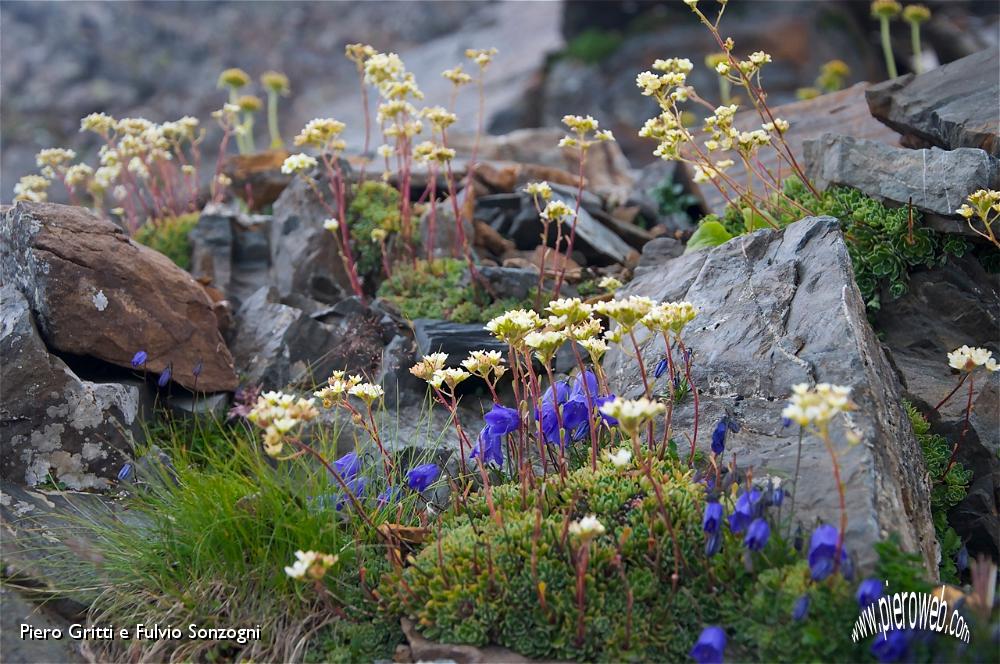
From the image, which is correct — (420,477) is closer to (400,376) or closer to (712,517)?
(712,517)

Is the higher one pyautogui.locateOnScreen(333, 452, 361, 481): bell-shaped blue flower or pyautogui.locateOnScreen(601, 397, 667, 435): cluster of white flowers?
pyautogui.locateOnScreen(601, 397, 667, 435): cluster of white flowers

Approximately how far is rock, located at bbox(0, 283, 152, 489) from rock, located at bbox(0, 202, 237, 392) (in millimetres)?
200

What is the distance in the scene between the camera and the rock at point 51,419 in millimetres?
4707

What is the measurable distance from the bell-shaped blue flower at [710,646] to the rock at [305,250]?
459cm

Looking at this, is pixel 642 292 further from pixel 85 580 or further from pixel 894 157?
pixel 85 580

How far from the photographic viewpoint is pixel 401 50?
22.2 meters

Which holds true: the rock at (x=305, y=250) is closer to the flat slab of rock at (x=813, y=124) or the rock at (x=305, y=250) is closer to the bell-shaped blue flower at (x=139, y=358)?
the bell-shaped blue flower at (x=139, y=358)

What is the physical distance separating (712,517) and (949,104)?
13.4 feet

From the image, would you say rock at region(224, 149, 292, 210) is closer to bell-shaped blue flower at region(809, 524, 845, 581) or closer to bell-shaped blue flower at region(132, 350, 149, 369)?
bell-shaped blue flower at region(132, 350, 149, 369)

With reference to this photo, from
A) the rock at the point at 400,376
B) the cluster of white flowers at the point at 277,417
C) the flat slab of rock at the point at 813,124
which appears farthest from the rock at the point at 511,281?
the cluster of white flowers at the point at 277,417

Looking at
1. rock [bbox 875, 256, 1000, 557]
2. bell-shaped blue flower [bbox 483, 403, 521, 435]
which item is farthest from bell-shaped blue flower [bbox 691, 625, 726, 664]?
rock [bbox 875, 256, 1000, 557]

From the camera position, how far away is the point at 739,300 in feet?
15.4

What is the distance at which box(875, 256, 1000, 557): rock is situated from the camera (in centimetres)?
459

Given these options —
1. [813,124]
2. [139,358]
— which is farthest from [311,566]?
[813,124]
